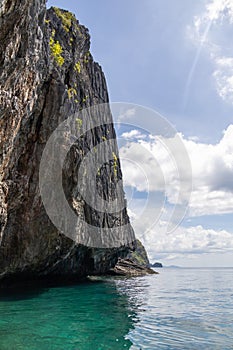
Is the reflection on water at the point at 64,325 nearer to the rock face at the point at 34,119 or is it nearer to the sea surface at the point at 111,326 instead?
the sea surface at the point at 111,326

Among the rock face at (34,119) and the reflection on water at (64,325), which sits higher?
the rock face at (34,119)

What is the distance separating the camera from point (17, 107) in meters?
16.9

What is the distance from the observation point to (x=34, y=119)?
2212 centimetres

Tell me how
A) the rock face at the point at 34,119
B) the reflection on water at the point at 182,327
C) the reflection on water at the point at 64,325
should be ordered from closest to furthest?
the reflection on water at the point at 64,325 → the reflection on water at the point at 182,327 → the rock face at the point at 34,119

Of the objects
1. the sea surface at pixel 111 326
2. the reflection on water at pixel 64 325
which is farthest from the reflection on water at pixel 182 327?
the reflection on water at pixel 64 325

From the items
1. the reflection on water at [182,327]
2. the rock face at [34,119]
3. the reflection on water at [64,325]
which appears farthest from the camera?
the rock face at [34,119]

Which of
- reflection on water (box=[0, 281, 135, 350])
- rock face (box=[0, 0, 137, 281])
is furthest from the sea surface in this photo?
rock face (box=[0, 0, 137, 281])

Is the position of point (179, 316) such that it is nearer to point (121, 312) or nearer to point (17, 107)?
point (121, 312)

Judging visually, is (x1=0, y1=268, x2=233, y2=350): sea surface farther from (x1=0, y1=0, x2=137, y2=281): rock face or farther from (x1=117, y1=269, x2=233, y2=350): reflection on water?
(x1=0, y1=0, x2=137, y2=281): rock face

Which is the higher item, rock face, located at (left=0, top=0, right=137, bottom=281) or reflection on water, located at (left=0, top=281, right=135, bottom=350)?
rock face, located at (left=0, top=0, right=137, bottom=281)

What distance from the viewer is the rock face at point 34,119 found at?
627 inches

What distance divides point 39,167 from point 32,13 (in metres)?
9.80

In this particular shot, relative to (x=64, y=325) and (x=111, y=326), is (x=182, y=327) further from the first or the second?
(x=64, y=325)

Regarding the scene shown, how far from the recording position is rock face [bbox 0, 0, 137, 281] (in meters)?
15.9
